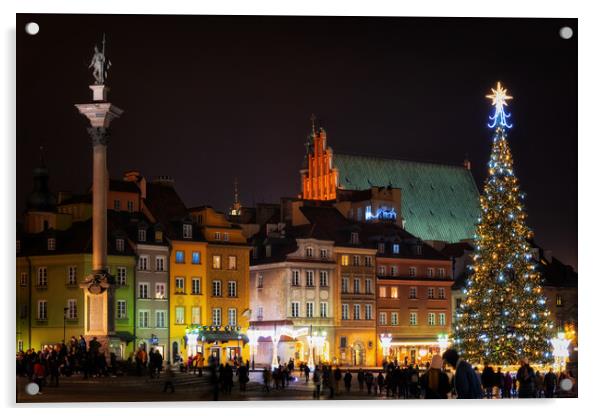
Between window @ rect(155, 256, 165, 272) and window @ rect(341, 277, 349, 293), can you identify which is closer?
window @ rect(155, 256, 165, 272)

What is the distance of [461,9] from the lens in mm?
21047

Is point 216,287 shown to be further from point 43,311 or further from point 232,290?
point 43,311

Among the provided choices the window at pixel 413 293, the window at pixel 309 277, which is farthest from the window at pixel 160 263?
the window at pixel 413 293

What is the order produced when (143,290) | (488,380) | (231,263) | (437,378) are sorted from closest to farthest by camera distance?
1. (437,378)
2. (488,380)
3. (143,290)
4. (231,263)

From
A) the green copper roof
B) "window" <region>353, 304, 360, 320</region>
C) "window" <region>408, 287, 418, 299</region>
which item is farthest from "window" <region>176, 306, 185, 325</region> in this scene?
the green copper roof

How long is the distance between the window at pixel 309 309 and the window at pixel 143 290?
5.60 m

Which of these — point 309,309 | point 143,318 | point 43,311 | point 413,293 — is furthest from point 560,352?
point 413,293

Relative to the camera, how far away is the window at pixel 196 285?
41.9 meters

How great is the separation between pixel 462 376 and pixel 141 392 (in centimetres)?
750

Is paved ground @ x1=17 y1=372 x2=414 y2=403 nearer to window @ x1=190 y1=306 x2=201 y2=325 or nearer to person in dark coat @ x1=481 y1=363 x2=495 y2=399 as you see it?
person in dark coat @ x1=481 y1=363 x2=495 y2=399

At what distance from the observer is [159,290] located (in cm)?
4112

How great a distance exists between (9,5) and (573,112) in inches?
297

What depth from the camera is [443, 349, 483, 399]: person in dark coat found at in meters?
15.6

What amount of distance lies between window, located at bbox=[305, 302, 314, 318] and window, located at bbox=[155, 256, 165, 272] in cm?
506
